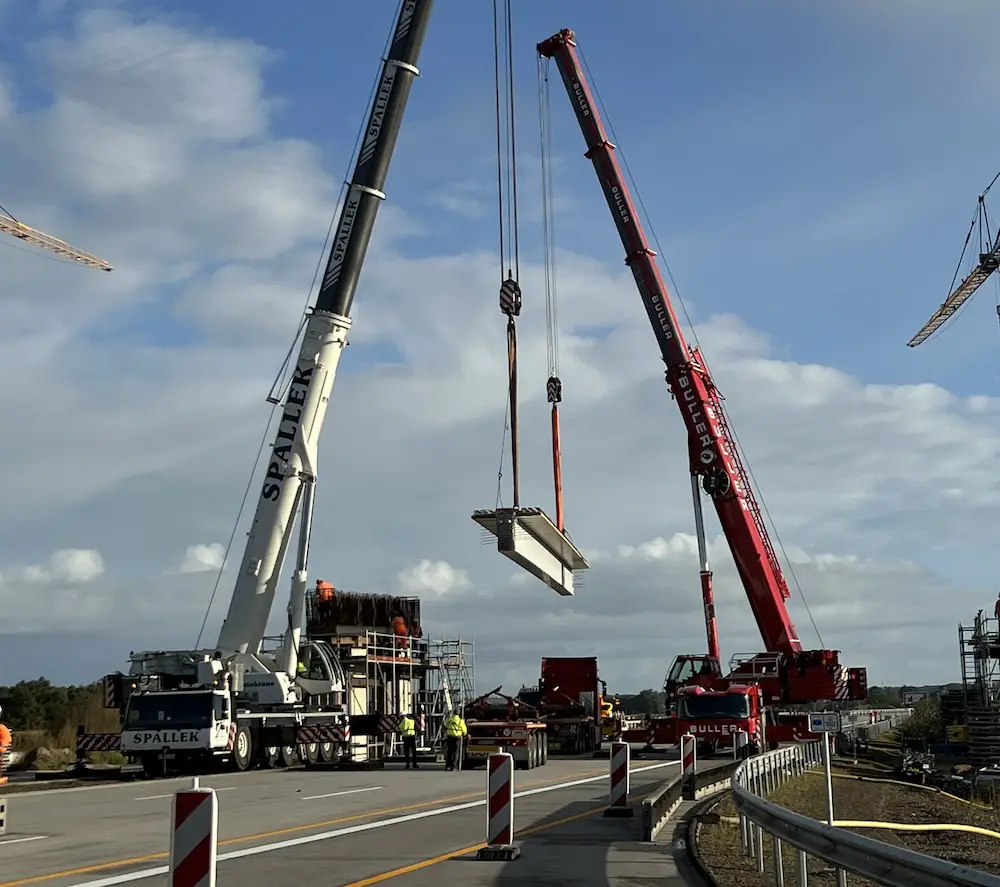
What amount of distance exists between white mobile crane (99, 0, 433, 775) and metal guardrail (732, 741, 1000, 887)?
56.6ft

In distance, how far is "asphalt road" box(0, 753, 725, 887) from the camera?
12.4m

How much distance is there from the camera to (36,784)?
87.3ft

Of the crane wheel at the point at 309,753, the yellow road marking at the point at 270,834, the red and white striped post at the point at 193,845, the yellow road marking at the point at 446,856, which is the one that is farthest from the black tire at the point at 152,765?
the red and white striped post at the point at 193,845

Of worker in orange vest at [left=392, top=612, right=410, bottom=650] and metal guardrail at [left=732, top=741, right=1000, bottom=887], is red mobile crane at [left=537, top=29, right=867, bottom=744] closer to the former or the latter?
worker in orange vest at [left=392, top=612, right=410, bottom=650]

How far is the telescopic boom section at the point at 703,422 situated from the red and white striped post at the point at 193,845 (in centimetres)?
3058

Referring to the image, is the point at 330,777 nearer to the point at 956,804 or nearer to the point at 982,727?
the point at 956,804

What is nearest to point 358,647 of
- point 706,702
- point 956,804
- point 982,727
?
point 706,702

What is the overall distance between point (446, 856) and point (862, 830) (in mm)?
6108

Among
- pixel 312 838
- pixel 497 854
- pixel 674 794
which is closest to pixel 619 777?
pixel 674 794

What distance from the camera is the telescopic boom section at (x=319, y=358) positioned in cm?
3075

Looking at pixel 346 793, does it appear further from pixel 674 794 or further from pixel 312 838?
pixel 312 838

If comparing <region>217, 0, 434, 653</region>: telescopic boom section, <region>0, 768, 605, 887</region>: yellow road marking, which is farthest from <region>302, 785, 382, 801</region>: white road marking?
<region>217, 0, 434, 653</region>: telescopic boom section

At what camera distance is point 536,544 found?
25594 millimetres

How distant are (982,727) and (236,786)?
102 ft
